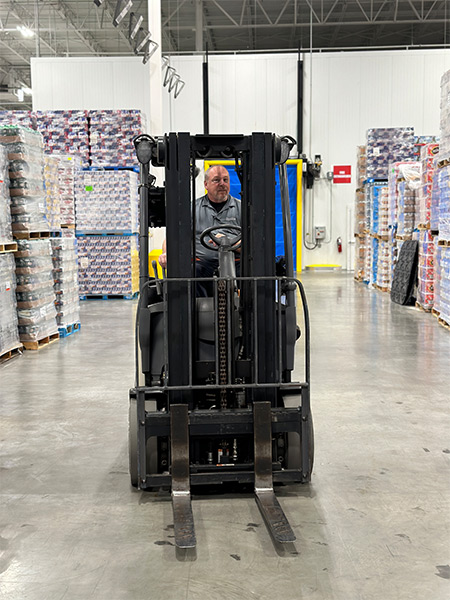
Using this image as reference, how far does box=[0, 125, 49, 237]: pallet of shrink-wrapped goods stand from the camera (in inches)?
331

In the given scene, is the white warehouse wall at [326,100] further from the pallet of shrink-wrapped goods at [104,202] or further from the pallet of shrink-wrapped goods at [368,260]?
the pallet of shrink-wrapped goods at [104,202]

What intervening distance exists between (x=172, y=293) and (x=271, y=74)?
18886 mm

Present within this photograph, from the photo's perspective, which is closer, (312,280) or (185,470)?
(185,470)

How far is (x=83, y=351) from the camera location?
857 centimetres

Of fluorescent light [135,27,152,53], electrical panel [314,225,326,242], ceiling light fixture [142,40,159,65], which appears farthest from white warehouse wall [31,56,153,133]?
fluorescent light [135,27,152,53]

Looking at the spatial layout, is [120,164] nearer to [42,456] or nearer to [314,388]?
[314,388]

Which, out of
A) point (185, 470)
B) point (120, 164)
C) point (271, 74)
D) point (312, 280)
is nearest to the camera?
point (185, 470)

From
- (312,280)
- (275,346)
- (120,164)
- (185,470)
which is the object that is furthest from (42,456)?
(312,280)

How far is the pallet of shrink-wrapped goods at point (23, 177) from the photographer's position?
8.41 m

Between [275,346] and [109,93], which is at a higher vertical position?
[109,93]

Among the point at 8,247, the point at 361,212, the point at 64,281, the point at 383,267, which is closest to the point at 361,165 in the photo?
the point at 361,212

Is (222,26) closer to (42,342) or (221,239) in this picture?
(42,342)

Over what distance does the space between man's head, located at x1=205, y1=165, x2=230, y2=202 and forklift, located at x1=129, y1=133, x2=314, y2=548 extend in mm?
486

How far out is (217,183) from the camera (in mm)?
4617
